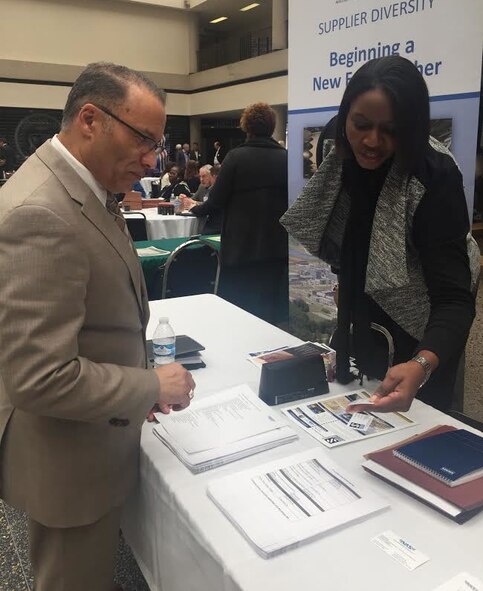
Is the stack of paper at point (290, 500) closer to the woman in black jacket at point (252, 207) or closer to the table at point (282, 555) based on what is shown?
the table at point (282, 555)

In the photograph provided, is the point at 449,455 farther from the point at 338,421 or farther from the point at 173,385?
the point at 173,385

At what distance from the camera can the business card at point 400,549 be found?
33.8 inches

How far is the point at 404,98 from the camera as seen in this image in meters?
1.20

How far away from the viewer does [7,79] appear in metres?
13.1

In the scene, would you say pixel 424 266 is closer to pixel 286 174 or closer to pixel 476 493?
pixel 476 493

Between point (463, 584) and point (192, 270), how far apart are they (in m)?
2.82

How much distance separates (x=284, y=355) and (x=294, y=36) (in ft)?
6.60

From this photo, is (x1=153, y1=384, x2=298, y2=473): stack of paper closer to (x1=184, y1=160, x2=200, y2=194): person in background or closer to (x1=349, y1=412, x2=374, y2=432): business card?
(x1=349, y1=412, x2=374, y2=432): business card

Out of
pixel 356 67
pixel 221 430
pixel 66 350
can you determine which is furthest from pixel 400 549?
pixel 356 67

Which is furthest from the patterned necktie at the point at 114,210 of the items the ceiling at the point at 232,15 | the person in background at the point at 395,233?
the ceiling at the point at 232,15

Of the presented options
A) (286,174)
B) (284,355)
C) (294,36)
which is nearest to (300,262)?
(286,174)

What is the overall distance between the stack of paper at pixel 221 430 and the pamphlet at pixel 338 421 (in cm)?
6

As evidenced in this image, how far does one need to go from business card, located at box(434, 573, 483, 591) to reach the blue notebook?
19cm

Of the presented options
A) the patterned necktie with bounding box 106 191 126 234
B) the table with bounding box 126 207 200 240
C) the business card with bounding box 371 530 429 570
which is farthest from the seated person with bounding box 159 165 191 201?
the business card with bounding box 371 530 429 570
